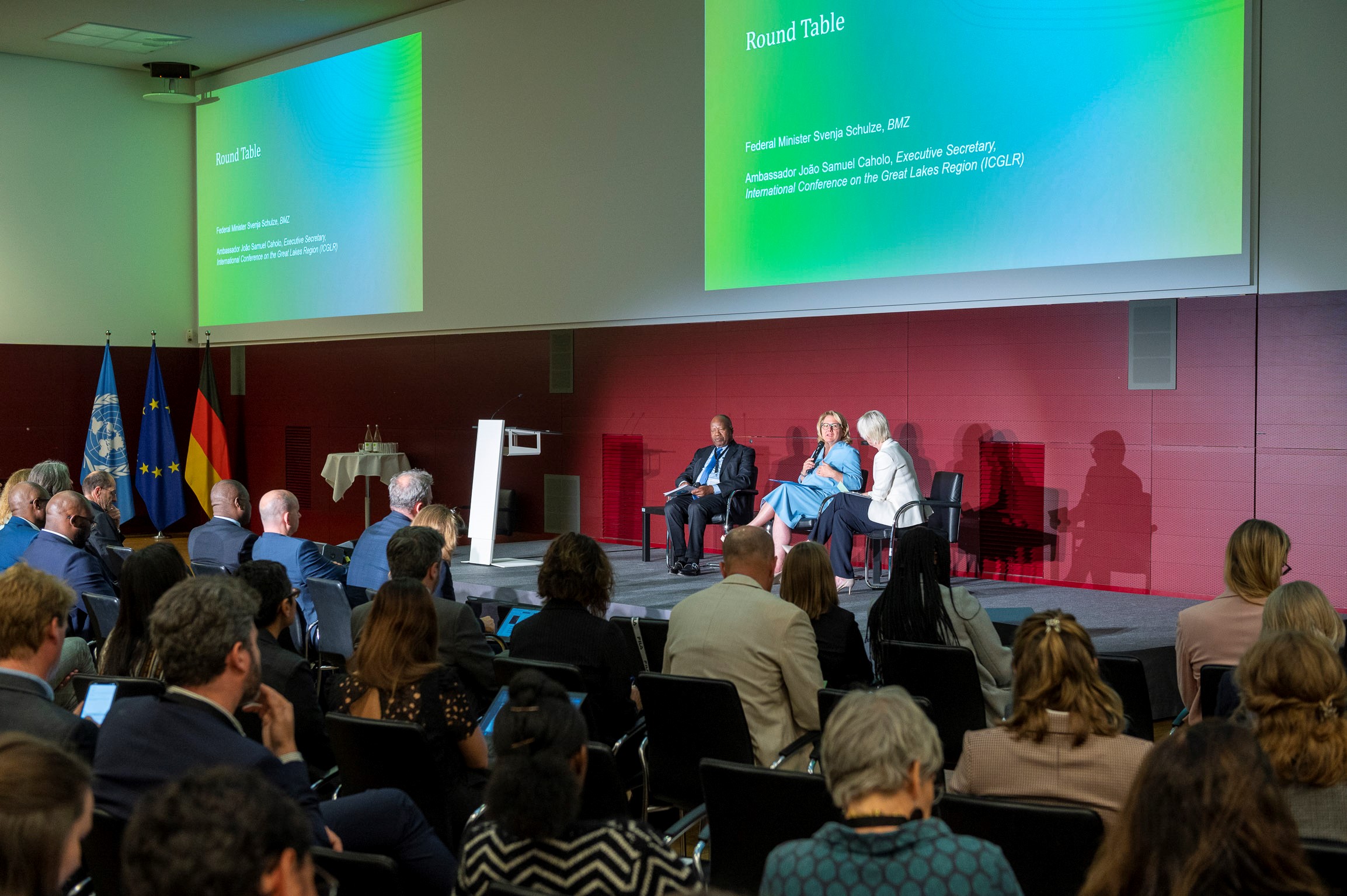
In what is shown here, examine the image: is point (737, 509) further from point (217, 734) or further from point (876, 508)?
point (217, 734)

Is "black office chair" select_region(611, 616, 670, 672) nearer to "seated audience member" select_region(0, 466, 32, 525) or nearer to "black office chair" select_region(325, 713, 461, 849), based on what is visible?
"black office chair" select_region(325, 713, 461, 849)

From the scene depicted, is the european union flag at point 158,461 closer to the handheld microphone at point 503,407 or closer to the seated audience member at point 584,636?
the handheld microphone at point 503,407

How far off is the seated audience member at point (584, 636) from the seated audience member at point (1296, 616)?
1638mm

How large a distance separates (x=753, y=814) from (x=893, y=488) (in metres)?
4.88

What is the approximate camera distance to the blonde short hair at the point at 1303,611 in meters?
2.83

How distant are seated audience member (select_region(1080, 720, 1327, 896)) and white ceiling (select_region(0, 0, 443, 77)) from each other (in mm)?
10104

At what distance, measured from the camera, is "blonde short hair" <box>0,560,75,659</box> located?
2.61 metres

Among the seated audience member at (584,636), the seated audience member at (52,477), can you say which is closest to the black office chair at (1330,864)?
the seated audience member at (584,636)

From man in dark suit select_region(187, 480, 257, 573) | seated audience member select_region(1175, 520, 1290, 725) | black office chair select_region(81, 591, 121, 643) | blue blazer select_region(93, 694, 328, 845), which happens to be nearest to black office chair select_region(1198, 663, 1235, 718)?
seated audience member select_region(1175, 520, 1290, 725)

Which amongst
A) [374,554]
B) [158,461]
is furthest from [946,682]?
[158,461]

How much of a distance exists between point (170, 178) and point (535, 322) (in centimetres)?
551

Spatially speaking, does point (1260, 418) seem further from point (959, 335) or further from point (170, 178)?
point (170, 178)

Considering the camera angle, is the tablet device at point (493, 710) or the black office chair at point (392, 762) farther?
the tablet device at point (493, 710)

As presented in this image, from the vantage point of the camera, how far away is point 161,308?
41.1ft
